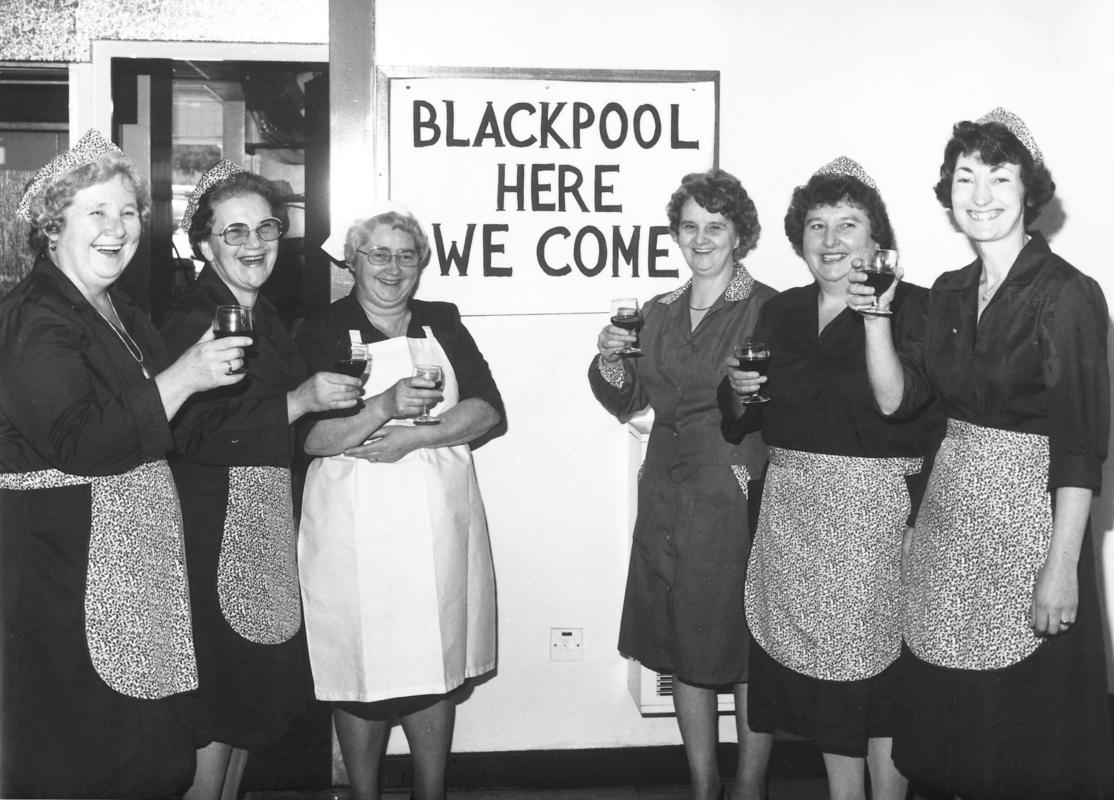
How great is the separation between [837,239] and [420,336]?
47.0 inches

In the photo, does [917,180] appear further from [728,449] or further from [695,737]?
[695,737]

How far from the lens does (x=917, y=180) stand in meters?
3.62

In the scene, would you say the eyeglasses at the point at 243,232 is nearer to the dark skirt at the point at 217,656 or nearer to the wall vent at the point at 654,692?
the dark skirt at the point at 217,656

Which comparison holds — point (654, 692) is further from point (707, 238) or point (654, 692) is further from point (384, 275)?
point (384, 275)

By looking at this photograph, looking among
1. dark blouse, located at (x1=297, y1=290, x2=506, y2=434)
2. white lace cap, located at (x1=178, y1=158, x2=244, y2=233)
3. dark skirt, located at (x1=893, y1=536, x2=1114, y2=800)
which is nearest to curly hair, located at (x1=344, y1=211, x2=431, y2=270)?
dark blouse, located at (x1=297, y1=290, x2=506, y2=434)

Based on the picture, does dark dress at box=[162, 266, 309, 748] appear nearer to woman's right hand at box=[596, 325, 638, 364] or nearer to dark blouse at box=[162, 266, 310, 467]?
dark blouse at box=[162, 266, 310, 467]

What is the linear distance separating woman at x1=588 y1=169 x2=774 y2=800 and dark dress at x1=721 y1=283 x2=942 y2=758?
24 cm

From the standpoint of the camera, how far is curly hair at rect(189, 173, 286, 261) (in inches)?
109

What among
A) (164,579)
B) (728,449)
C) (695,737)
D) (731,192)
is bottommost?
(695,737)

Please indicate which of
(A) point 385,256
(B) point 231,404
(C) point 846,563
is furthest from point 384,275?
Answer: (C) point 846,563

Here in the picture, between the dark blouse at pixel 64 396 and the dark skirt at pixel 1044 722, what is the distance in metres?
1.76

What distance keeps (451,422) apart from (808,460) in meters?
0.98

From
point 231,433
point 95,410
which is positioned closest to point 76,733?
point 95,410

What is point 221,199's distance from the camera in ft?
9.11
